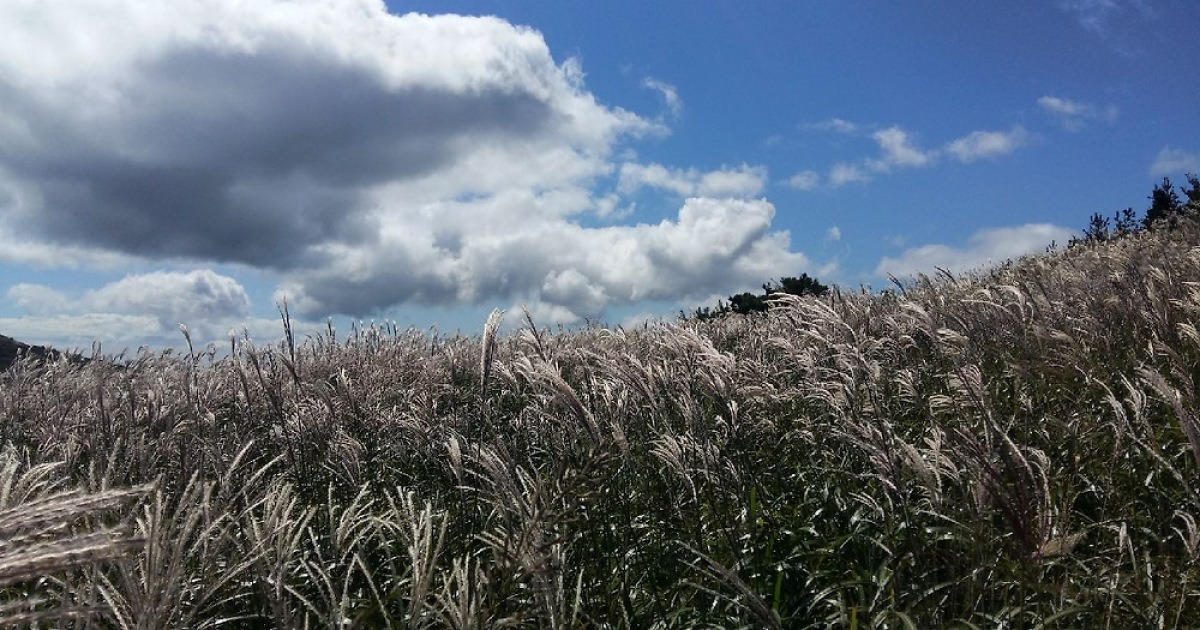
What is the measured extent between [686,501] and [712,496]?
1.18 meters

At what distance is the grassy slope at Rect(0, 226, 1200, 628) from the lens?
2758mm

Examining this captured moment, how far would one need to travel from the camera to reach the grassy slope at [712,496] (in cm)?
276

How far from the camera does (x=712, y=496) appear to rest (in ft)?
11.9

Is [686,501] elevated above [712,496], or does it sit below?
below

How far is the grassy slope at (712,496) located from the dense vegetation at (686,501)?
3 cm

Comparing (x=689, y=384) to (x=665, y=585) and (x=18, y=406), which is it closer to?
(x=665, y=585)

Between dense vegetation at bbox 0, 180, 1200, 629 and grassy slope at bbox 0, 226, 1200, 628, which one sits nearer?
dense vegetation at bbox 0, 180, 1200, 629

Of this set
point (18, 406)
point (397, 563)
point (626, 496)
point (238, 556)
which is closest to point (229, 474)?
point (238, 556)

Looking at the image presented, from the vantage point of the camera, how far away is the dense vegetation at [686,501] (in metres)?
2.58

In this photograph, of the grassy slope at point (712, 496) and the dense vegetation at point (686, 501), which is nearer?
the dense vegetation at point (686, 501)

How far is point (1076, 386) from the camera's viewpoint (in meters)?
6.13

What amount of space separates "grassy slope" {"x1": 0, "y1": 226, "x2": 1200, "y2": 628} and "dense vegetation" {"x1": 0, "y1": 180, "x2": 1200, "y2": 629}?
0.03 meters

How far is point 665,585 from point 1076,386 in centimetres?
403

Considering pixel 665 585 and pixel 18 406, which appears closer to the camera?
pixel 665 585
